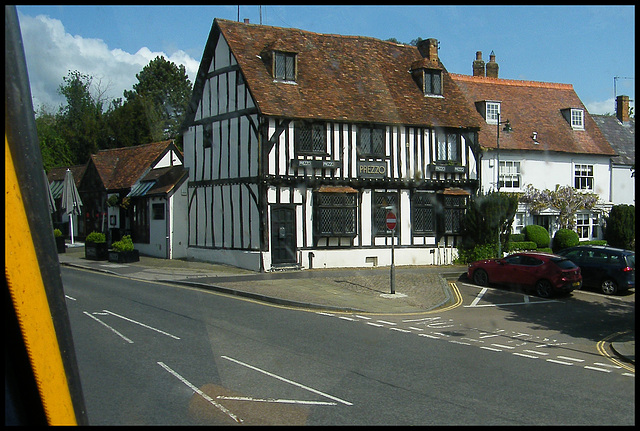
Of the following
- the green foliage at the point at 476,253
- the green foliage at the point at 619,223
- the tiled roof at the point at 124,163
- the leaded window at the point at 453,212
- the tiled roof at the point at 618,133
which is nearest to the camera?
the green foliage at the point at 476,253

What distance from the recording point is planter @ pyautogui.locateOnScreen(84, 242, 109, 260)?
2759 cm

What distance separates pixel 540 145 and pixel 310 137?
15.6 m

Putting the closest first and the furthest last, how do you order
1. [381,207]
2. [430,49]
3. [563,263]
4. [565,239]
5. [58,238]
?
[58,238]
[563,263]
[381,207]
[430,49]
[565,239]

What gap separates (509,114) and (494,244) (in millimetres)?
10176

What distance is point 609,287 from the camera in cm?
2247

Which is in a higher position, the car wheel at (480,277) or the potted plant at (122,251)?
the potted plant at (122,251)

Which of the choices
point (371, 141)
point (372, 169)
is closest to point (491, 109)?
point (371, 141)

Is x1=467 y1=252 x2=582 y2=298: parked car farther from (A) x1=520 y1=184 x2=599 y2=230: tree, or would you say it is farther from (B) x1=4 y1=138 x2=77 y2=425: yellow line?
(B) x1=4 y1=138 x2=77 y2=425: yellow line

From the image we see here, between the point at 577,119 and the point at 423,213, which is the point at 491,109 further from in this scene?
the point at 423,213

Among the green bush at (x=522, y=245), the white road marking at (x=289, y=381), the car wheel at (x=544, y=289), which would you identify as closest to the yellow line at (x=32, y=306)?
the white road marking at (x=289, y=381)

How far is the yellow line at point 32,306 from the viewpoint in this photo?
1.95 metres

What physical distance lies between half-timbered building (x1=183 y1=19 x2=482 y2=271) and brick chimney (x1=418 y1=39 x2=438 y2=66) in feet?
4.38

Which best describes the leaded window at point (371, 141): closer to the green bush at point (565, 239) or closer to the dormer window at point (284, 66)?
the dormer window at point (284, 66)

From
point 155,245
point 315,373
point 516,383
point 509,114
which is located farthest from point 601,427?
point 509,114
